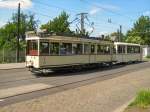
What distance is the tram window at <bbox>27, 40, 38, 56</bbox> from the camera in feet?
74.8

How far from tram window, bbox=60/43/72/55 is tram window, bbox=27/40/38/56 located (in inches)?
92.9

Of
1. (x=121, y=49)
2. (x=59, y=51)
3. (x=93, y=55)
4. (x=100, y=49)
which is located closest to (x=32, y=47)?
(x=59, y=51)

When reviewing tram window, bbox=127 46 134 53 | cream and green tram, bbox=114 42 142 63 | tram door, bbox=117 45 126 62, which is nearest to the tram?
tram door, bbox=117 45 126 62

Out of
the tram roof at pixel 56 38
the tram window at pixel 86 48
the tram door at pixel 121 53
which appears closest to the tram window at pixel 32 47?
the tram roof at pixel 56 38

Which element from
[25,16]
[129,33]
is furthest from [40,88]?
[129,33]

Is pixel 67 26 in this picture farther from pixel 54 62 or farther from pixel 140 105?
pixel 140 105

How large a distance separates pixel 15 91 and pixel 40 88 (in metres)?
1.65

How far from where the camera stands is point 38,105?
11.0 metres

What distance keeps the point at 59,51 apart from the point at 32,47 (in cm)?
214

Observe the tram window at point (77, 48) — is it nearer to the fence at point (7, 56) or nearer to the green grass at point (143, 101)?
the fence at point (7, 56)

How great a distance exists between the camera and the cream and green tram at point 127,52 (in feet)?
130

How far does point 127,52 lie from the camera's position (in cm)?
4244

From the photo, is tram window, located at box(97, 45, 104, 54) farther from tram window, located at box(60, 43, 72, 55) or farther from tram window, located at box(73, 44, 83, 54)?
tram window, located at box(60, 43, 72, 55)

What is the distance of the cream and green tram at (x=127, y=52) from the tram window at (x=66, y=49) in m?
13.6
